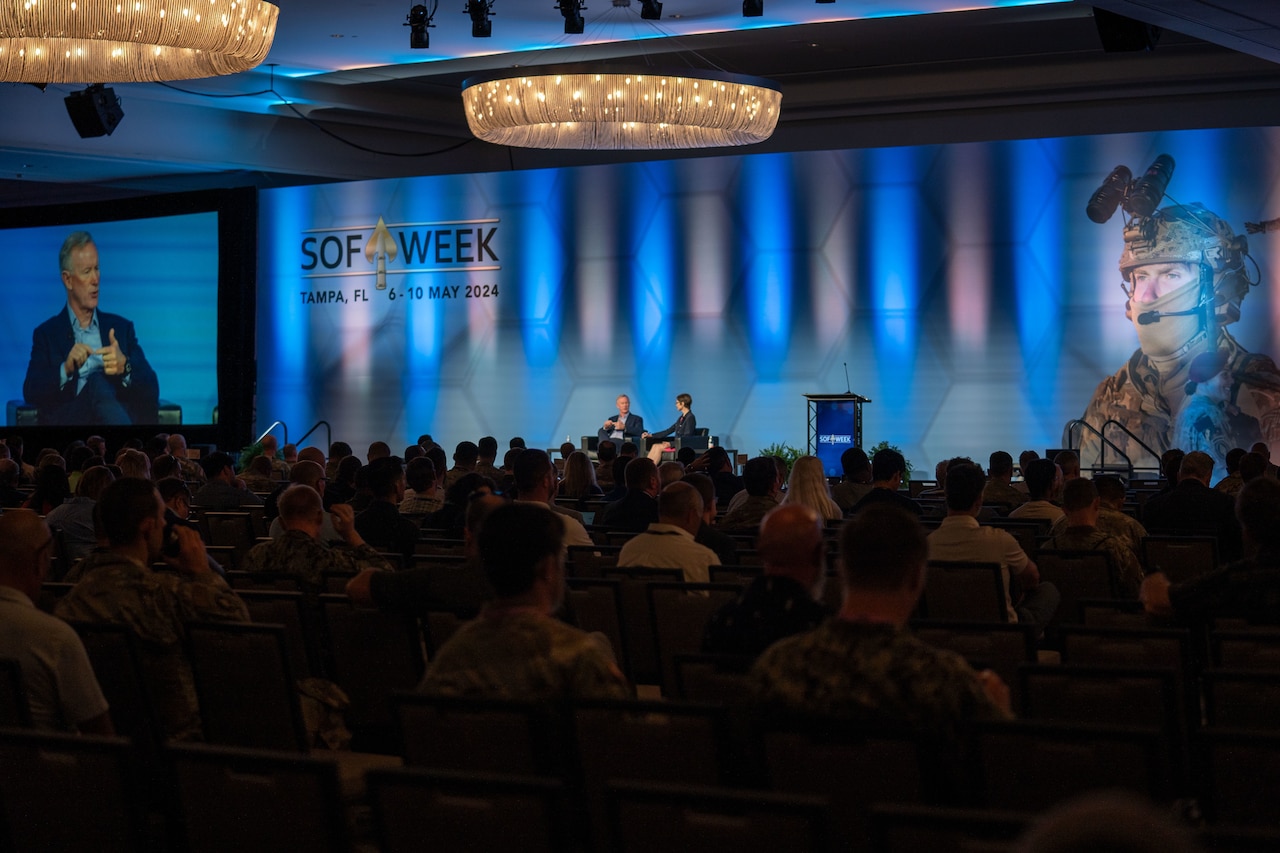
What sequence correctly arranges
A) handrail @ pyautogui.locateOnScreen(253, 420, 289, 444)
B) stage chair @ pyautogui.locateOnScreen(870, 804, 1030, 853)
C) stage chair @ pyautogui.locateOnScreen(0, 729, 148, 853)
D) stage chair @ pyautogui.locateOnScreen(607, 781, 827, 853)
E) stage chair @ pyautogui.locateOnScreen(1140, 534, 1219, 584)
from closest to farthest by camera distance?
1. stage chair @ pyautogui.locateOnScreen(870, 804, 1030, 853)
2. stage chair @ pyautogui.locateOnScreen(607, 781, 827, 853)
3. stage chair @ pyautogui.locateOnScreen(0, 729, 148, 853)
4. stage chair @ pyautogui.locateOnScreen(1140, 534, 1219, 584)
5. handrail @ pyautogui.locateOnScreen(253, 420, 289, 444)

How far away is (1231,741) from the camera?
226 centimetres

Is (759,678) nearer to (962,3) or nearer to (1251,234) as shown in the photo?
(962,3)

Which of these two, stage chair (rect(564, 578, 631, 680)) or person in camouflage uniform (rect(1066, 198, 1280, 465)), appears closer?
stage chair (rect(564, 578, 631, 680))

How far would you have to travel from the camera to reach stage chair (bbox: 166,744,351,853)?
211 centimetres

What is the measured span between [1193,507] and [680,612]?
364cm

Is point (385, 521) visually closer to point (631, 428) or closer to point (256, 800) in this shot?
point (256, 800)

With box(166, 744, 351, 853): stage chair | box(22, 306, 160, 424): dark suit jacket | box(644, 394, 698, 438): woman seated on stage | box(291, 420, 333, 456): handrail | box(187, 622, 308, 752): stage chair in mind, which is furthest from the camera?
box(22, 306, 160, 424): dark suit jacket

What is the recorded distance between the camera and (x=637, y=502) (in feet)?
22.4

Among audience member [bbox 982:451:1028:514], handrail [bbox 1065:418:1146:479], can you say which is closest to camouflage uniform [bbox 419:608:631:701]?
audience member [bbox 982:451:1028:514]

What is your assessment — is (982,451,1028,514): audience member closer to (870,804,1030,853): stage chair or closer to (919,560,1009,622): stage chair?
(919,560,1009,622): stage chair

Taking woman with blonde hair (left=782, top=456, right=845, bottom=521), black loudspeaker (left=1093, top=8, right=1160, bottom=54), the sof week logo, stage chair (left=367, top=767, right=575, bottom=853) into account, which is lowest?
stage chair (left=367, top=767, right=575, bottom=853)

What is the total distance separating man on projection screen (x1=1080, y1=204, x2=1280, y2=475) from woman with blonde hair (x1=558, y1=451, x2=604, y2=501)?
7324 mm

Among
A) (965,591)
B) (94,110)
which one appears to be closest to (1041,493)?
(965,591)

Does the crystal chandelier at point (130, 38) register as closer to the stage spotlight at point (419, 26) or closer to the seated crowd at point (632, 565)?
the seated crowd at point (632, 565)
